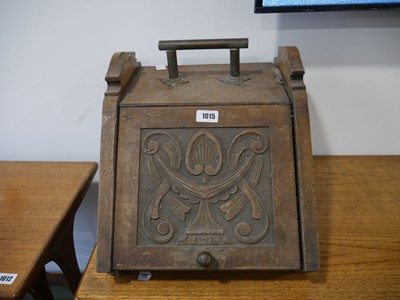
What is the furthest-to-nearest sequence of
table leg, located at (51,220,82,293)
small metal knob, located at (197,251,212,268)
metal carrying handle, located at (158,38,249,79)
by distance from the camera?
table leg, located at (51,220,82,293)
metal carrying handle, located at (158,38,249,79)
small metal knob, located at (197,251,212,268)

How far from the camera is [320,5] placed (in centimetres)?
86

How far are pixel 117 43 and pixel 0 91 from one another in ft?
1.49

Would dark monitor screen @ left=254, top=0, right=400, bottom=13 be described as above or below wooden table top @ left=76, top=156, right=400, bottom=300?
above

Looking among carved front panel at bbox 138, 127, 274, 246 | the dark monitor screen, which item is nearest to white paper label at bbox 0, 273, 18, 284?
carved front panel at bbox 138, 127, 274, 246

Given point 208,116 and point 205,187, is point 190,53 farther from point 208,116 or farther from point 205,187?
point 205,187

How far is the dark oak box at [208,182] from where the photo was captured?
704mm

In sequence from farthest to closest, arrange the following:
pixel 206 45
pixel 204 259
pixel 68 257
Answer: pixel 68 257
pixel 206 45
pixel 204 259

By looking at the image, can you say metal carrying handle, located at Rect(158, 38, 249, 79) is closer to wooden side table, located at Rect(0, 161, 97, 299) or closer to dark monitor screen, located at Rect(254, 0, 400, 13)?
dark monitor screen, located at Rect(254, 0, 400, 13)

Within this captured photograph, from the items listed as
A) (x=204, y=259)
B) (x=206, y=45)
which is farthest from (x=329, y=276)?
(x=206, y=45)

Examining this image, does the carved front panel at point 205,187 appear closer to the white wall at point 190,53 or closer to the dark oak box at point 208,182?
the dark oak box at point 208,182

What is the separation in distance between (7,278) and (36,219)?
0.18 m

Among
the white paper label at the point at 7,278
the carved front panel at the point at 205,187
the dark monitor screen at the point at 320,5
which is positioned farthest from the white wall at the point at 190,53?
the white paper label at the point at 7,278

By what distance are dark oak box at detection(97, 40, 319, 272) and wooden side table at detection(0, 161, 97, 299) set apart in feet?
0.62

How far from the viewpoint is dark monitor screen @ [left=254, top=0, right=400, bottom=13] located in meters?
0.86
